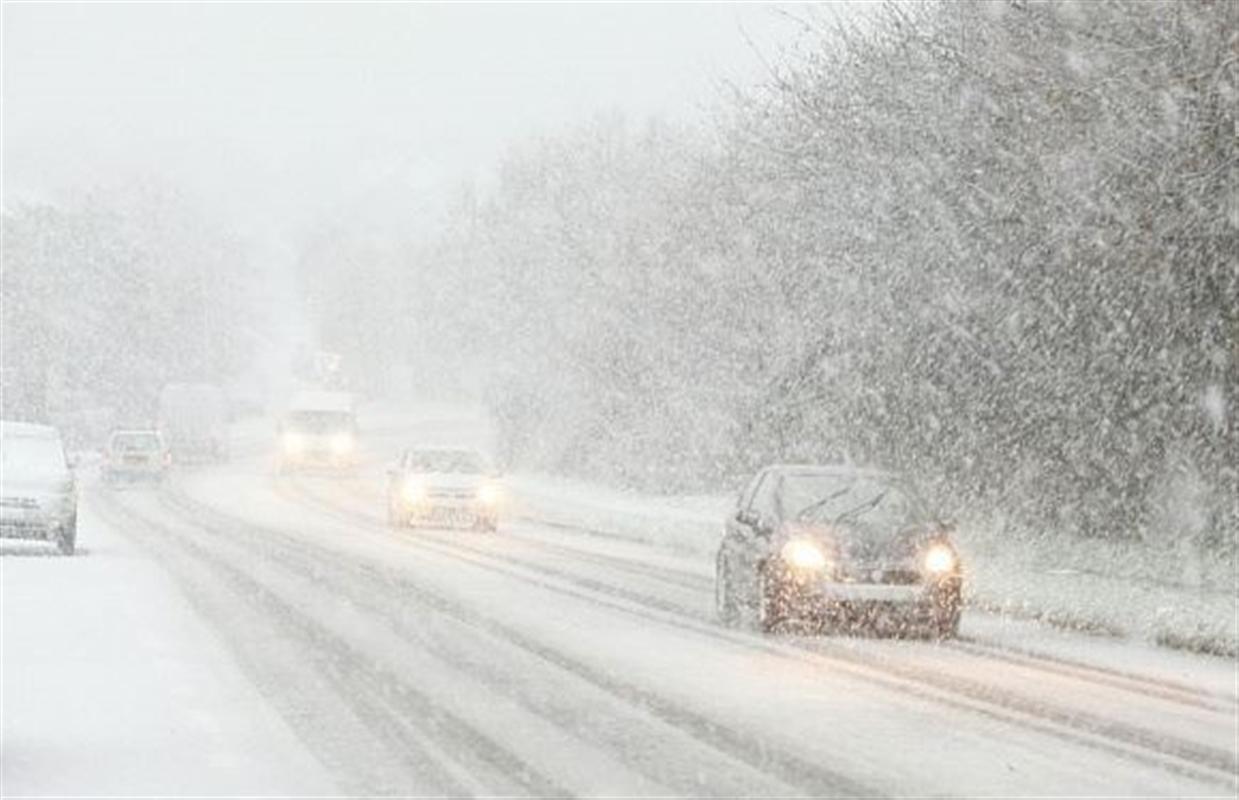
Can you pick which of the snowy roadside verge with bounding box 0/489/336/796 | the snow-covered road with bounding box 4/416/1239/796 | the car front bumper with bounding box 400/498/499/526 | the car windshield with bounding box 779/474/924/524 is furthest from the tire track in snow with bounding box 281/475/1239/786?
the car front bumper with bounding box 400/498/499/526

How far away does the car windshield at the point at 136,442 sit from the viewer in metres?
69.0

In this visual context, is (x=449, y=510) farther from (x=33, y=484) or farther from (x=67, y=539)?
(x=33, y=484)

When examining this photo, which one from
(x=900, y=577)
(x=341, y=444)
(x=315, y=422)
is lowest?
(x=900, y=577)

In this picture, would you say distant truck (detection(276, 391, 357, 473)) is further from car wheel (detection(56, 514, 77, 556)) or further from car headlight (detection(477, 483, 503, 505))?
car wheel (detection(56, 514, 77, 556))

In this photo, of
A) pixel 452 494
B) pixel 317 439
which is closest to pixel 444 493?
pixel 452 494

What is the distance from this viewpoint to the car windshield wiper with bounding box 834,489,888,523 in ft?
71.0

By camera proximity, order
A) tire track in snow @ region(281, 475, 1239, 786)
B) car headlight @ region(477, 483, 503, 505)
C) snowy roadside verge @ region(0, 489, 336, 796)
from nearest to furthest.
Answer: snowy roadside verge @ region(0, 489, 336, 796), tire track in snow @ region(281, 475, 1239, 786), car headlight @ region(477, 483, 503, 505)

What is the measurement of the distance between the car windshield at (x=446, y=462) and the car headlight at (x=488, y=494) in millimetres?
535

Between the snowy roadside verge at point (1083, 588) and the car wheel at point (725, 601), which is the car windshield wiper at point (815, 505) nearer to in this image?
the car wheel at point (725, 601)

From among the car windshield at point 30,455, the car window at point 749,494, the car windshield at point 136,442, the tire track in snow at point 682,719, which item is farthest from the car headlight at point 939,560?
the car windshield at point 136,442

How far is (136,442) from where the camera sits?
69.5m

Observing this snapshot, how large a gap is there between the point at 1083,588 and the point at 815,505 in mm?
4454

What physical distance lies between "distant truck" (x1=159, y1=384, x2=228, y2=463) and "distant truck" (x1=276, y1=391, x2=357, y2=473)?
988cm

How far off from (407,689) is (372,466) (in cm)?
7770
